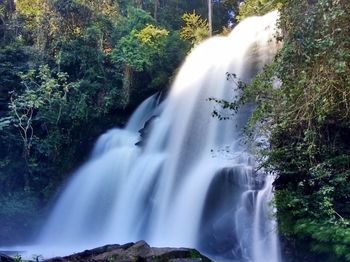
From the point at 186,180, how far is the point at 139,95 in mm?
5958

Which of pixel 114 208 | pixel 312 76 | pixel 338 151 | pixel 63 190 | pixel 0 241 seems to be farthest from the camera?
pixel 63 190

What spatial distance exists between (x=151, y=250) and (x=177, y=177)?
4.32 meters

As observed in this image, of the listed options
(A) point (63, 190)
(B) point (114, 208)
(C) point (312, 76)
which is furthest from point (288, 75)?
(A) point (63, 190)

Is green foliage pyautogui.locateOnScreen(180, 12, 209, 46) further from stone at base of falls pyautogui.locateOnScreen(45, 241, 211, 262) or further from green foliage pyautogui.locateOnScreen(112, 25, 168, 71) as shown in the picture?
stone at base of falls pyautogui.locateOnScreen(45, 241, 211, 262)

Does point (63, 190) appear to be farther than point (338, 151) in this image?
Yes

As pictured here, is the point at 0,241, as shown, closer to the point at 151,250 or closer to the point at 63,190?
the point at 63,190

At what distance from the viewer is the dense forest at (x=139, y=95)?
256 inches

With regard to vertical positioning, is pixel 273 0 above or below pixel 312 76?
above

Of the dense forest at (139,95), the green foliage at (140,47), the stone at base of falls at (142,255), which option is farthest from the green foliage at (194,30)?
the stone at base of falls at (142,255)

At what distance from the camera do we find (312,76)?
6.52 meters

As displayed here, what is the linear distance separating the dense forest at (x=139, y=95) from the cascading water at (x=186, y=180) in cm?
77

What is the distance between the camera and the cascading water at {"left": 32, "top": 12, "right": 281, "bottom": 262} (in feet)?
29.1

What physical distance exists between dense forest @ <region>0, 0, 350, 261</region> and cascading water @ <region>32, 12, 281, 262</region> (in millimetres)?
771

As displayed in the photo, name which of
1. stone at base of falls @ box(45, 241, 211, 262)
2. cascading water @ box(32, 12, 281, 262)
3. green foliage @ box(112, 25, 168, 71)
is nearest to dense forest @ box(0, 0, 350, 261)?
green foliage @ box(112, 25, 168, 71)
